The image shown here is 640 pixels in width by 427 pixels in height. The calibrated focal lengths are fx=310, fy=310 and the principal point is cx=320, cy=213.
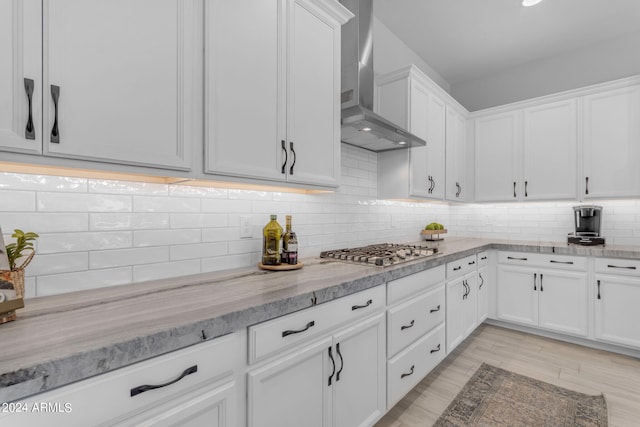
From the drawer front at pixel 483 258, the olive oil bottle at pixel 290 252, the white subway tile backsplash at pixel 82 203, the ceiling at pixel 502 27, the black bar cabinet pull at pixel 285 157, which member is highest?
the ceiling at pixel 502 27

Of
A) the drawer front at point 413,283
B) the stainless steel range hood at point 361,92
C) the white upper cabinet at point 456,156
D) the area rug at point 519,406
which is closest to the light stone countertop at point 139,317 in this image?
the drawer front at point 413,283

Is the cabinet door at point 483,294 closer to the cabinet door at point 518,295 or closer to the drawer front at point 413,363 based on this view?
the cabinet door at point 518,295

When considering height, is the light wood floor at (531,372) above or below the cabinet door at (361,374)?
below

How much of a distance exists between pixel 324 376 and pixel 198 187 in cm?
110

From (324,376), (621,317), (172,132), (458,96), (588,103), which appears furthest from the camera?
(458,96)

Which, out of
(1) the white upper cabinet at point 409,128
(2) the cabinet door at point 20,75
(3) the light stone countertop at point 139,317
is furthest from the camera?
(1) the white upper cabinet at point 409,128

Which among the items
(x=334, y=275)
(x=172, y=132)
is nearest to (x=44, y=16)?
(x=172, y=132)

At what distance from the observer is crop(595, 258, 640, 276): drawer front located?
2.67m

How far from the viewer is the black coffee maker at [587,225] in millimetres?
3112

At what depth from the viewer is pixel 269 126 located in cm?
156

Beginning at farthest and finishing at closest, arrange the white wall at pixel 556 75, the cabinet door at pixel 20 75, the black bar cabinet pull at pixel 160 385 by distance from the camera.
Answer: the white wall at pixel 556 75 → the cabinet door at pixel 20 75 → the black bar cabinet pull at pixel 160 385

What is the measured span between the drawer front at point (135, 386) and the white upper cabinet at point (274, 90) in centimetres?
74

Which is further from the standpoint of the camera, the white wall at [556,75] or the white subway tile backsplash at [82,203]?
the white wall at [556,75]

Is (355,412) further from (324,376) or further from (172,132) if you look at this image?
(172,132)
